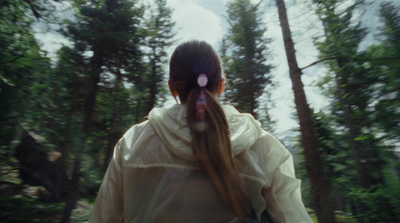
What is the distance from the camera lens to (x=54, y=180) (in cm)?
2011

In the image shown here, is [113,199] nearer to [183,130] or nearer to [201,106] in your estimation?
[183,130]

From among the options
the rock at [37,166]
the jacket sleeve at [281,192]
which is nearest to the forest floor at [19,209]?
the rock at [37,166]

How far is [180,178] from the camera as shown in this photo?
116 centimetres

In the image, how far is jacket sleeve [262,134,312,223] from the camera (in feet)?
4.24

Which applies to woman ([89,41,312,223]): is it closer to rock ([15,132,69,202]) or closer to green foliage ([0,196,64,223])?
green foliage ([0,196,64,223])

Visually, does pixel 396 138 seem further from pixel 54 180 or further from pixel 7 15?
pixel 54 180

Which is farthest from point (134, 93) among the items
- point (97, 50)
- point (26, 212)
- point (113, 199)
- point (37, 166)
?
point (113, 199)

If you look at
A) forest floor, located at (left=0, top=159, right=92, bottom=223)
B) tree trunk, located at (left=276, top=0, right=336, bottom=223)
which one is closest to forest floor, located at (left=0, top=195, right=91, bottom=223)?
A: forest floor, located at (left=0, top=159, right=92, bottom=223)

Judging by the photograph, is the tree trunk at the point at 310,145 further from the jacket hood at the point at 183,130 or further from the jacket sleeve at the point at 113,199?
the jacket sleeve at the point at 113,199

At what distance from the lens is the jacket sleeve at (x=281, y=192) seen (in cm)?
129

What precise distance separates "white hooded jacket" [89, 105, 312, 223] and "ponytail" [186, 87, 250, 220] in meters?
0.03

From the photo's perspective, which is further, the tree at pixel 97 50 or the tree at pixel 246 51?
the tree at pixel 246 51

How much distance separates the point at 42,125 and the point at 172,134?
14561 millimetres

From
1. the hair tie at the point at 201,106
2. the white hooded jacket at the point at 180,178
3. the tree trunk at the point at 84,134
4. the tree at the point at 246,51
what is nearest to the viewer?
the white hooded jacket at the point at 180,178
